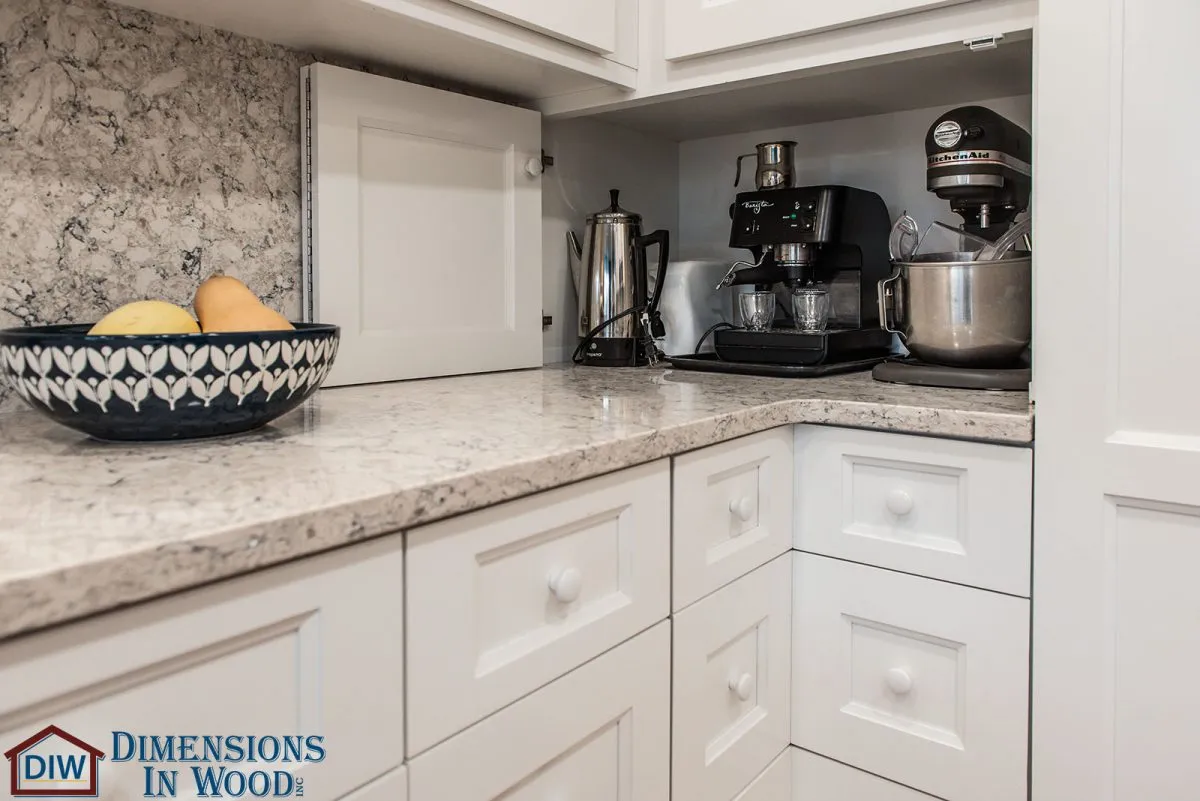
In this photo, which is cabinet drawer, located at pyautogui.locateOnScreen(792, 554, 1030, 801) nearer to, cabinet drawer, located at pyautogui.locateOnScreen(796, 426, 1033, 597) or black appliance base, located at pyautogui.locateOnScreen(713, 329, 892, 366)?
cabinet drawer, located at pyautogui.locateOnScreen(796, 426, 1033, 597)

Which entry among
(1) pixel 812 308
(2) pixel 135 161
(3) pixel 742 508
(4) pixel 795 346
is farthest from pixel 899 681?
(2) pixel 135 161

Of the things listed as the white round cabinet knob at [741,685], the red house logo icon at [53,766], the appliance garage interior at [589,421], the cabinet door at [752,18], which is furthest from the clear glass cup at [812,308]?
the red house logo icon at [53,766]

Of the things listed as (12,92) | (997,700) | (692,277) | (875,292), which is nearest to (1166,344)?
(997,700)

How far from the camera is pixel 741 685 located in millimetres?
1107

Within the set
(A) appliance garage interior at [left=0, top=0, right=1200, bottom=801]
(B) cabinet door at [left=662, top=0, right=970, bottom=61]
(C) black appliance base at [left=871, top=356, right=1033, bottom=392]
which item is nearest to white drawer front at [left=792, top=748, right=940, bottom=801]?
(A) appliance garage interior at [left=0, top=0, right=1200, bottom=801]

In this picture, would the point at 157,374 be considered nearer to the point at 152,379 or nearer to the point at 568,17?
the point at 152,379

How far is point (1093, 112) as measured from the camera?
979 mm

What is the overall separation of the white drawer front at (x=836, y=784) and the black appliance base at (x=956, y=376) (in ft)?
1.86

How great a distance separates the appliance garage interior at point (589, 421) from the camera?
1.98ft

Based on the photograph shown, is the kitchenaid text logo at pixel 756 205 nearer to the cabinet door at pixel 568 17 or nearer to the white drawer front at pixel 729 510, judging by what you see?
the cabinet door at pixel 568 17

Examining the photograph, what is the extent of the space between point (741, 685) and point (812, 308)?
0.70 meters

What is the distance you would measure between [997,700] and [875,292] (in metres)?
0.77

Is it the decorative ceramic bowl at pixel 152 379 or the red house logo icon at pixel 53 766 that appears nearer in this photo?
the red house logo icon at pixel 53 766

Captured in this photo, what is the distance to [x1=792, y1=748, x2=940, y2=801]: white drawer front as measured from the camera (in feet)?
3.84
